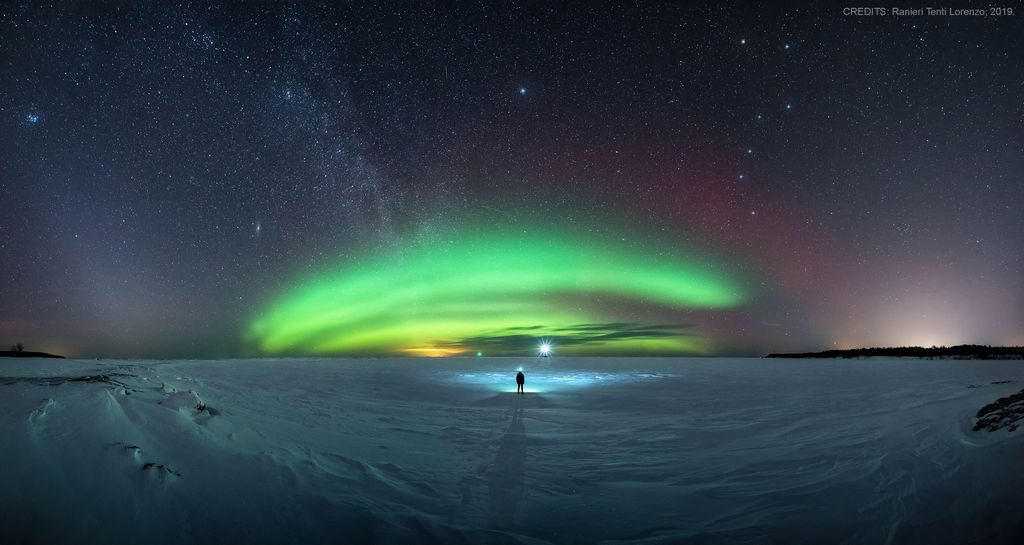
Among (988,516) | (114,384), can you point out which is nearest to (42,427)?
(114,384)

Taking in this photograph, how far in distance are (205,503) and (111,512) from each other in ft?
3.72

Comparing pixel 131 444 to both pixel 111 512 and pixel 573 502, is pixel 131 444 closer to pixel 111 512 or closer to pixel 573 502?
pixel 111 512

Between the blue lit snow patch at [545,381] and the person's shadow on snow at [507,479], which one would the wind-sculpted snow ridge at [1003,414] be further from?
the blue lit snow patch at [545,381]

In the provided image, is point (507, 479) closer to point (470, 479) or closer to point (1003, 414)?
point (470, 479)

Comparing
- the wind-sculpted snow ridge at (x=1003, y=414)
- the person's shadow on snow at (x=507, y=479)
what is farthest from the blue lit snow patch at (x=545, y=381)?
the wind-sculpted snow ridge at (x=1003, y=414)

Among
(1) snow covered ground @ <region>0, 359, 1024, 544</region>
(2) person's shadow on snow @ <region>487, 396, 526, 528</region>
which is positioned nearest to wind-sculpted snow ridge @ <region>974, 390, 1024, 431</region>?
(1) snow covered ground @ <region>0, 359, 1024, 544</region>

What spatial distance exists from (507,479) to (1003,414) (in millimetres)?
10680

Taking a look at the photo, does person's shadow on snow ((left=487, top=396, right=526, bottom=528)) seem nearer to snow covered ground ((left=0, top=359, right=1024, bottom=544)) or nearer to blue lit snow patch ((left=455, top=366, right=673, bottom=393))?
snow covered ground ((left=0, top=359, right=1024, bottom=544))

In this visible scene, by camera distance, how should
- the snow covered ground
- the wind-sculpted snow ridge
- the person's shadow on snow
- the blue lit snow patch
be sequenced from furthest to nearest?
the blue lit snow patch → the wind-sculpted snow ridge → the person's shadow on snow → the snow covered ground

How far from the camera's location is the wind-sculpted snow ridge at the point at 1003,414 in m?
8.75

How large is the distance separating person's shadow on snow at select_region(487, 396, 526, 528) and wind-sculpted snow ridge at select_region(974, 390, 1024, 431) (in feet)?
31.5

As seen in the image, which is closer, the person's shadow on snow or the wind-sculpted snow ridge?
the person's shadow on snow

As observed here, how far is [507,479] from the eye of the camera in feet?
29.5

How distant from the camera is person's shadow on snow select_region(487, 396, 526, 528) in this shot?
7207 mm
